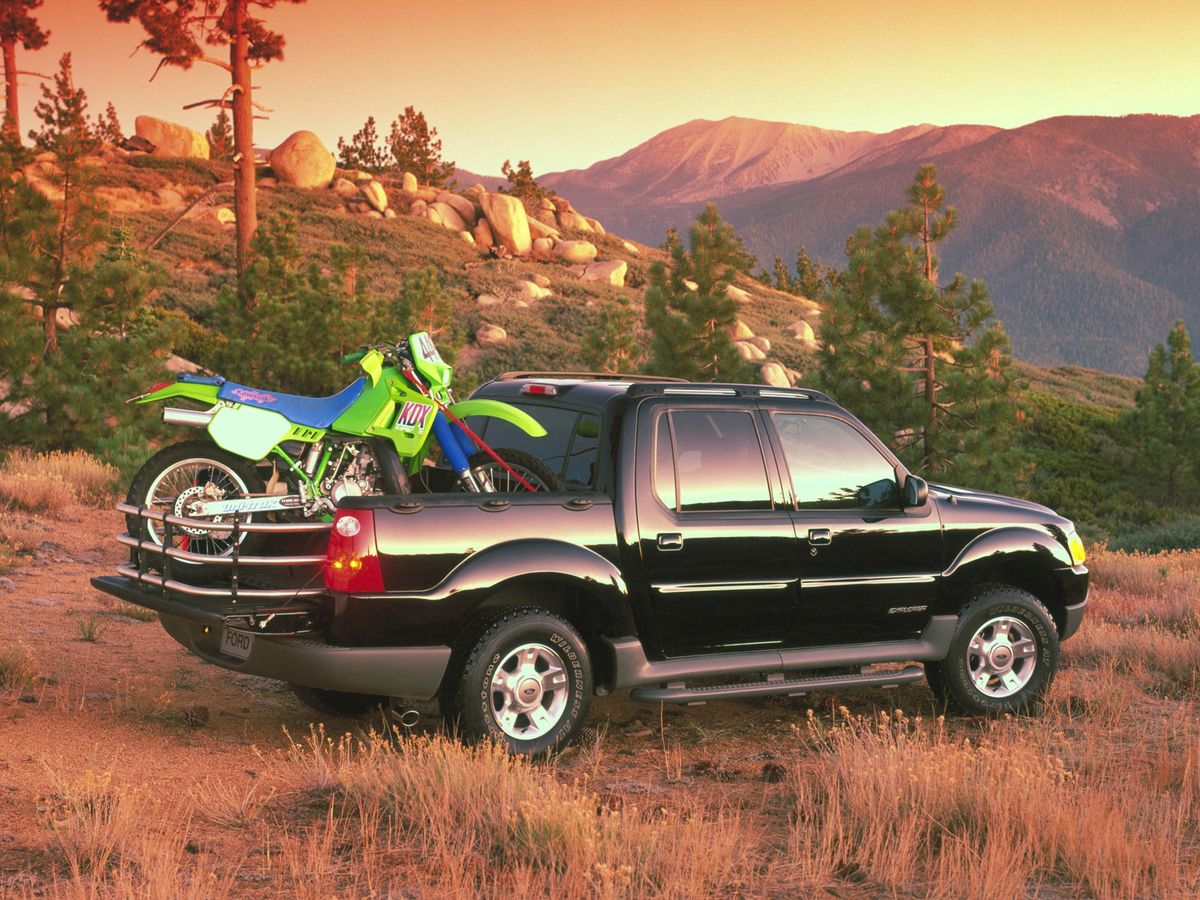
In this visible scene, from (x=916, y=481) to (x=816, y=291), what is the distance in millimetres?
87598

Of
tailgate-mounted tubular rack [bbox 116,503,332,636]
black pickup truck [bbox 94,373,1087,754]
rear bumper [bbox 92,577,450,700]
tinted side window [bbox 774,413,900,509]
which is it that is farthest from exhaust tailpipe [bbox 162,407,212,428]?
tinted side window [bbox 774,413,900,509]

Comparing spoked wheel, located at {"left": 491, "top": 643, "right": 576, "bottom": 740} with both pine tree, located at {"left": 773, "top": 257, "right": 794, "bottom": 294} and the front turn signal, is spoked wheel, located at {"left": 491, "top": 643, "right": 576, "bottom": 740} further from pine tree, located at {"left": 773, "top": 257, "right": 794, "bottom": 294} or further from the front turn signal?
pine tree, located at {"left": 773, "top": 257, "right": 794, "bottom": 294}

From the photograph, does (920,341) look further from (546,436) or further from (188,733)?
(188,733)

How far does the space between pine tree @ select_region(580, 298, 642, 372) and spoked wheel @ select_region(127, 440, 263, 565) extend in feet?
88.8

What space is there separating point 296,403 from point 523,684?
2097mm

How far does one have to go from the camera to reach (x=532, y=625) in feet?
20.5

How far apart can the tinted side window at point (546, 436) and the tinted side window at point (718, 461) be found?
0.62 metres

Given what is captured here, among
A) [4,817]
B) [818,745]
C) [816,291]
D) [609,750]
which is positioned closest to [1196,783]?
[818,745]

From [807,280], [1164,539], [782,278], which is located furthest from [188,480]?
[782,278]

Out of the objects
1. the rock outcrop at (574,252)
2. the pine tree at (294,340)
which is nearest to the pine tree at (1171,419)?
the pine tree at (294,340)

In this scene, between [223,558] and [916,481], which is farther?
[916,481]

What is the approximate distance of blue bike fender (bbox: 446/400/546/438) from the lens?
7.05 m

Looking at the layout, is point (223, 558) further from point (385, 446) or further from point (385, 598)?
point (385, 446)

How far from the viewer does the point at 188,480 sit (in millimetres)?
7199
